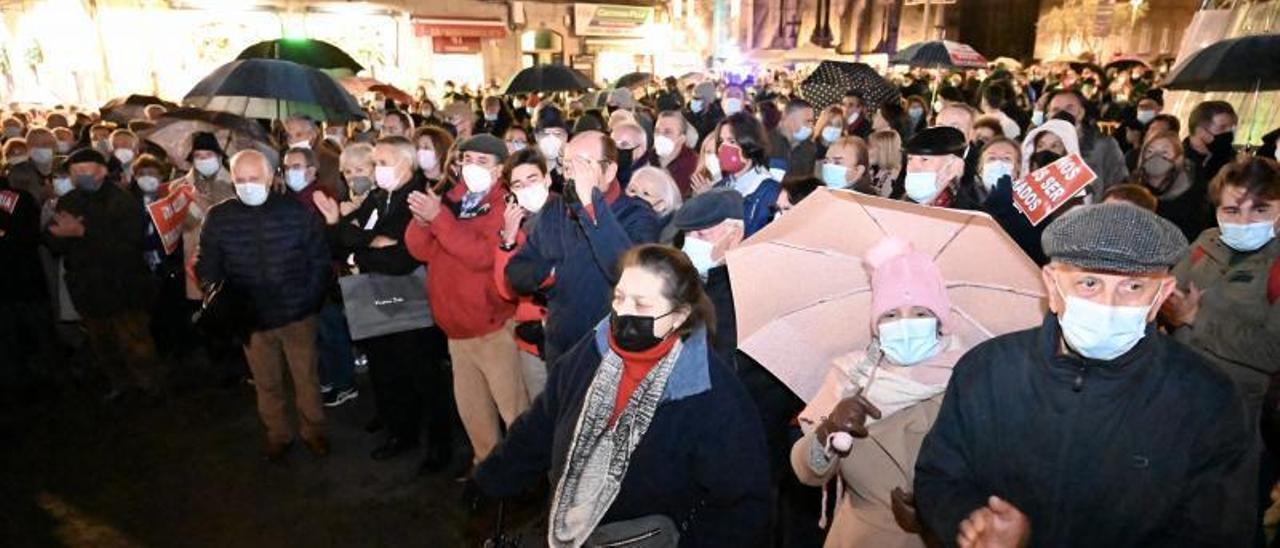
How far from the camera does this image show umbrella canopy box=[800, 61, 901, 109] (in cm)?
1002

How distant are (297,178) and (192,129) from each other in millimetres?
2733

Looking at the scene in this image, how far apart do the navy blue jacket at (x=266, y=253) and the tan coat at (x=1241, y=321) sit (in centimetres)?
486

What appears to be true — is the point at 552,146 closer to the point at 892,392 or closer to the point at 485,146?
the point at 485,146

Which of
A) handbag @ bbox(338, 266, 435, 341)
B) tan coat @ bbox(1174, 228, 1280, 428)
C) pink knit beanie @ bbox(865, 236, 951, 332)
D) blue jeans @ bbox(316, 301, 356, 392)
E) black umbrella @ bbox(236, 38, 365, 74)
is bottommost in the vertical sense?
blue jeans @ bbox(316, 301, 356, 392)

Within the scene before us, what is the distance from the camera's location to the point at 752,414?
249 cm

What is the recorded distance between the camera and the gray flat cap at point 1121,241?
1766 mm

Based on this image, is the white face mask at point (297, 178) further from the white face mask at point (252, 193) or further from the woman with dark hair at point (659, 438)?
the woman with dark hair at point (659, 438)

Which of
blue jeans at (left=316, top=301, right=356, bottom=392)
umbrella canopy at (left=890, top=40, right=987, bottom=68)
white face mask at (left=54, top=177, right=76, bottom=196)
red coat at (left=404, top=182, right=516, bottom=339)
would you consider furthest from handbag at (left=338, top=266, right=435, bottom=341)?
umbrella canopy at (left=890, top=40, right=987, bottom=68)

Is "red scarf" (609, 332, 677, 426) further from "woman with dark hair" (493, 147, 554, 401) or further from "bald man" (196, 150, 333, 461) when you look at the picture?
"bald man" (196, 150, 333, 461)

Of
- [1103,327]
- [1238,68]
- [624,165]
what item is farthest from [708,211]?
[1238,68]

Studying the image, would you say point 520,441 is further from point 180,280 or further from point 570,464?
point 180,280

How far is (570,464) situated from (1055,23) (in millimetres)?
41508

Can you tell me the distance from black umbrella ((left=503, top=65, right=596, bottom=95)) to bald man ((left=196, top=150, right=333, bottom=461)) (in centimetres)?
634

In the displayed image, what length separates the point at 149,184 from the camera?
21.3 ft
